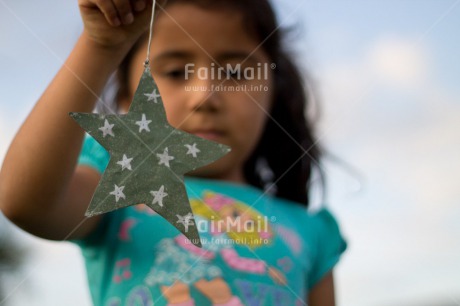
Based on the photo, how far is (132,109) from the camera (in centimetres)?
55

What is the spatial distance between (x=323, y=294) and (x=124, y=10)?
0.51m

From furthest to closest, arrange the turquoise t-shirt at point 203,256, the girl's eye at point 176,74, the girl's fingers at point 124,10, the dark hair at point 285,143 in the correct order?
the dark hair at point 285,143, the girl's eye at point 176,74, the turquoise t-shirt at point 203,256, the girl's fingers at point 124,10

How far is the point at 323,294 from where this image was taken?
90 cm

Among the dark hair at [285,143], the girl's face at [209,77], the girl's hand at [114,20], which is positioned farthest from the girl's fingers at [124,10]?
the dark hair at [285,143]

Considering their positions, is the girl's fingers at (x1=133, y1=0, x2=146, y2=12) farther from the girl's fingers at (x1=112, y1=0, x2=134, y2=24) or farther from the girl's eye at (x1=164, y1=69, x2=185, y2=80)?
the girl's eye at (x1=164, y1=69, x2=185, y2=80)

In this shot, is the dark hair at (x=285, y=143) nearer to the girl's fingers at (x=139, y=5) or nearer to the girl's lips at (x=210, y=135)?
the girl's lips at (x=210, y=135)

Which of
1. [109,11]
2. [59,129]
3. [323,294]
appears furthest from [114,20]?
[323,294]

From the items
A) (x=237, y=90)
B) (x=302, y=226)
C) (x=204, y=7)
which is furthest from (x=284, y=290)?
(x=204, y=7)

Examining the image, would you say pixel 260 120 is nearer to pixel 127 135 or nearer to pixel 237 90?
pixel 237 90

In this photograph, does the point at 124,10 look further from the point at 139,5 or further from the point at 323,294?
the point at 323,294

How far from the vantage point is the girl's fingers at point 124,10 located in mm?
577

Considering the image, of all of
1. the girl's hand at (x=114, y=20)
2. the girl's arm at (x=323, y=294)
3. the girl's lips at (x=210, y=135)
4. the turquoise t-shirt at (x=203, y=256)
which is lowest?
the girl's arm at (x=323, y=294)

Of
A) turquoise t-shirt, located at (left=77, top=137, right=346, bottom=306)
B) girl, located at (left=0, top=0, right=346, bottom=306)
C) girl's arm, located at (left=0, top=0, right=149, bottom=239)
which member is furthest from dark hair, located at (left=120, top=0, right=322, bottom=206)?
girl's arm, located at (left=0, top=0, right=149, bottom=239)

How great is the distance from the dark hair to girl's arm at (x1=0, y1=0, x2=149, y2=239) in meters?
0.41
